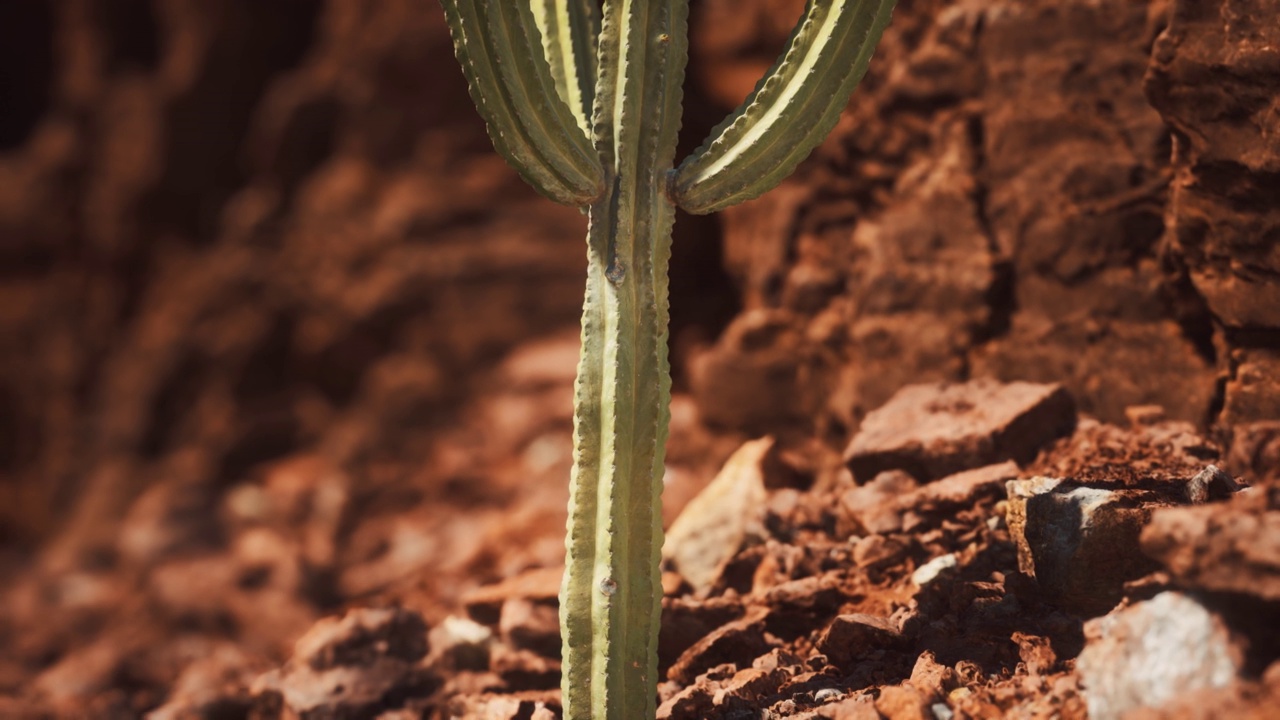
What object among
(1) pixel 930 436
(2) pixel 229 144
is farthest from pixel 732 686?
(2) pixel 229 144

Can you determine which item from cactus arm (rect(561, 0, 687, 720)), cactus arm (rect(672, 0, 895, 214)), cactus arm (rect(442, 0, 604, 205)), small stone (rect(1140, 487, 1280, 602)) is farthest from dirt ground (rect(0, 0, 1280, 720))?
cactus arm (rect(442, 0, 604, 205))

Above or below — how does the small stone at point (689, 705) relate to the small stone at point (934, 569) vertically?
below

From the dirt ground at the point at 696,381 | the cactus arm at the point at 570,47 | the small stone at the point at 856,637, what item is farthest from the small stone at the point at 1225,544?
the cactus arm at the point at 570,47

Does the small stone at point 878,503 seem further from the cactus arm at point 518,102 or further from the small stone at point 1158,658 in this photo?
the cactus arm at point 518,102

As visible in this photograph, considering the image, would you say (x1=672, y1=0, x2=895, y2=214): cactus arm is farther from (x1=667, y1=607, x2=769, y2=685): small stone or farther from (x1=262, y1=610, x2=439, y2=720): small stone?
(x1=262, y1=610, x2=439, y2=720): small stone

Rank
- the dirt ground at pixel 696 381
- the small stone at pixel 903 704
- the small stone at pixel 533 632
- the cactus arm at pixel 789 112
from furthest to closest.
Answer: the small stone at pixel 533 632, the cactus arm at pixel 789 112, the dirt ground at pixel 696 381, the small stone at pixel 903 704

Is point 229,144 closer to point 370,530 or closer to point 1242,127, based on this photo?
point 370,530

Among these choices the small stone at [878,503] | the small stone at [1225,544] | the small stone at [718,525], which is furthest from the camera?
the small stone at [718,525]

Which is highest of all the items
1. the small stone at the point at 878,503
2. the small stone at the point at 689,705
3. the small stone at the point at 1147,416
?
the small stone at the point at 1147,416

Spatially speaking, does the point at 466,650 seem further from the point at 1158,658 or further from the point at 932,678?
the point at 1158,658
